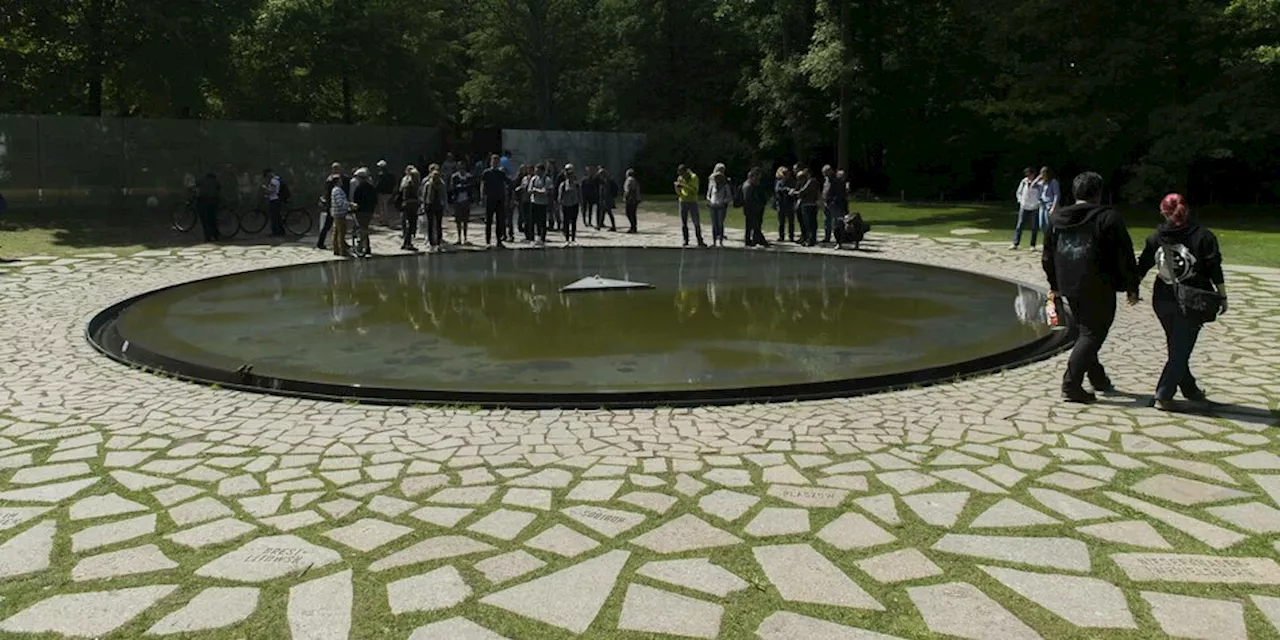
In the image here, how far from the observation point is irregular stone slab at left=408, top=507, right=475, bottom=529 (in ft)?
16.6

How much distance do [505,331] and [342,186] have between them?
917 centimetres

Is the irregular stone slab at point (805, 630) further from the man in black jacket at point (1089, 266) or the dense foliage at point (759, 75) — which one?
the dense foliage at point (759, 75)

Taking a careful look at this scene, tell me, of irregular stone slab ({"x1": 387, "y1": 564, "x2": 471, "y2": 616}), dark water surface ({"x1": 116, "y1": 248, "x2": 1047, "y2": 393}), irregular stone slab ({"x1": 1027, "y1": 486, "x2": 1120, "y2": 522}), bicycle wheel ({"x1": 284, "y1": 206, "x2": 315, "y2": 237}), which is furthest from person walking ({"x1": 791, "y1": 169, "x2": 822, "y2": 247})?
irregular stone slab ({"x1": 387, "y1": 564, "x2": 471, "y2": 616})

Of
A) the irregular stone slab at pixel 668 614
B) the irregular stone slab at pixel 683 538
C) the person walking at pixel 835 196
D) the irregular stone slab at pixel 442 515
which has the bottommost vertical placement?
the irregular stone slab at pixel 668 614

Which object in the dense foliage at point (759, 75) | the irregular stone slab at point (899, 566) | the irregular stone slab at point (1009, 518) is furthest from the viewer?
the dense foliage at point (759, 75)

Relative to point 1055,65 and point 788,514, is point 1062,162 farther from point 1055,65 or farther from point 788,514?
point 788,514

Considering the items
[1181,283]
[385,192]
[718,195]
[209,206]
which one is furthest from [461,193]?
[1181,283]

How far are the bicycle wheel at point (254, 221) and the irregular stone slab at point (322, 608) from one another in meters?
20.1

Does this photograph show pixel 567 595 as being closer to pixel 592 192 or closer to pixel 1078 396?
pixel 1078 396

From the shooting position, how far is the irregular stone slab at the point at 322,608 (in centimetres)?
394

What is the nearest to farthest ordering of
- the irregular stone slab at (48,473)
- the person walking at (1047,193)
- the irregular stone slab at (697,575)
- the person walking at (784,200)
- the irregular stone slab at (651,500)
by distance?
the irregular stone slab at (697,575), the irregular stone slab at (651,500), the irregular stone slab at (48,473), the person walking at (1047,193), the person walking at (784,200)

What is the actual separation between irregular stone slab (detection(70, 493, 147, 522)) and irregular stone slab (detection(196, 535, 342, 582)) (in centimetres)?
94

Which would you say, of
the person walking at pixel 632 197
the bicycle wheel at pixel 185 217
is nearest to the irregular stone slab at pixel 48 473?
the person walking at pixel 632 197

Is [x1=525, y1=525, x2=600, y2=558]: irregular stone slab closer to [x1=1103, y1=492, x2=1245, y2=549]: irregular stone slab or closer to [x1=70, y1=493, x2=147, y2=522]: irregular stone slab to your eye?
[x1=70, y1=493, x2=147, y2=522]: irregular stone slab
